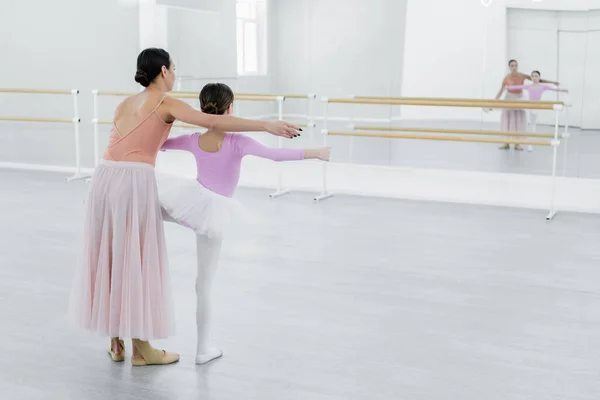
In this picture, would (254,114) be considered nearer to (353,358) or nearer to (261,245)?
(261,245)

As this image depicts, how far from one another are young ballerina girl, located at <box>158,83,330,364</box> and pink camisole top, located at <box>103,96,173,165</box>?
11 centimetres

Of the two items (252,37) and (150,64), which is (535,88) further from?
(150,64)

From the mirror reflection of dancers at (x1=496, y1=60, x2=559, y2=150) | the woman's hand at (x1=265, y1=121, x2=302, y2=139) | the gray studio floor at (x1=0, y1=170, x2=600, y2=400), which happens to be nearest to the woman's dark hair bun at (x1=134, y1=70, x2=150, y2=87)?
the woman's hand at (x1=265, y1=121, x2=302, y2=139)

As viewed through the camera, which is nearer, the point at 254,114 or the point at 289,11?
the point at 289,11

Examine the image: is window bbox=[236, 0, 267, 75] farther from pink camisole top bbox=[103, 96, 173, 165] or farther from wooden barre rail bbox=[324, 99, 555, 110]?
pink camisole top bbox=[103, 96, 173, 165]

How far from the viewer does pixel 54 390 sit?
2504mm

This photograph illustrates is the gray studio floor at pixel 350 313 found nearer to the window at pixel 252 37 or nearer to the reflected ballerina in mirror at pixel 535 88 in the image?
the reflected ballerina in mirror at pixel 535 88

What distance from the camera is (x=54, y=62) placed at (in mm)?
8227

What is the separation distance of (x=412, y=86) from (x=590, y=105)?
1.54m

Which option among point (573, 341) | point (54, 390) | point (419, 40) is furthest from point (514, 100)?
point (54, 390)

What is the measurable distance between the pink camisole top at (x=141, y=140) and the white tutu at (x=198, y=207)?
133 millimetres

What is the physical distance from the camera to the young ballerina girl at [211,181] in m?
2.53

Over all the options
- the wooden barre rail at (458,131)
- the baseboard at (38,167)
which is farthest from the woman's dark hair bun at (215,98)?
the baseboard at (38,167)

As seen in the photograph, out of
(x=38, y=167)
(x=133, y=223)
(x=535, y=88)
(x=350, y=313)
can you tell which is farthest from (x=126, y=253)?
(x=38, y=167)
